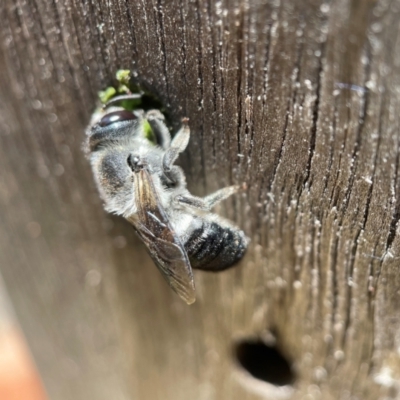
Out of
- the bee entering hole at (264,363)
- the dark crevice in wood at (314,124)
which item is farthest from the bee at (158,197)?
the bee entering hole at (264,363)

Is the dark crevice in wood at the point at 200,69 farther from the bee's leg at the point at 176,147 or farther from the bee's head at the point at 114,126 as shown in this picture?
the bee's head at the point at 114,126

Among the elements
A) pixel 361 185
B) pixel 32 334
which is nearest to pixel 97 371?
pixel 32 334

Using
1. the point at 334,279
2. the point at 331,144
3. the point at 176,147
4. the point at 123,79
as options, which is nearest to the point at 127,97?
the point at 123,79

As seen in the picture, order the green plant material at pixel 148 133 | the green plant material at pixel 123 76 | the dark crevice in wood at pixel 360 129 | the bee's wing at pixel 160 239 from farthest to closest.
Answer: the green plant material at pixel 148 133
the bee's wing at pixel 160 239
the green plant material at pixel 123 76
the dark crevice in wood at pixel 360 129

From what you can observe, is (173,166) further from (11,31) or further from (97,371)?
(97,371)

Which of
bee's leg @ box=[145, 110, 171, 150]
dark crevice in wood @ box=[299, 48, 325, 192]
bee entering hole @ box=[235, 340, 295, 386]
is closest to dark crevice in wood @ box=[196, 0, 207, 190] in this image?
bee's leg @ box=[145, 110, 171, 150]

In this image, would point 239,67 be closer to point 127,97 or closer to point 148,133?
point 127,97
